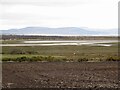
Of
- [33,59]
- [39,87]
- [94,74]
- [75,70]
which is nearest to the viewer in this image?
[39,87]

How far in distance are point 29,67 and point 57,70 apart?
2.94m

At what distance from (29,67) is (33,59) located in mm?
6937

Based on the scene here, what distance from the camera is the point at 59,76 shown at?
25.8 meters

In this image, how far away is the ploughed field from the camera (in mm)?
22047

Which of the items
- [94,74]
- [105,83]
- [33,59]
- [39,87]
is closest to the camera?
[39,87]

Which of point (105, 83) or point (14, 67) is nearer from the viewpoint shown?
point (105, 83)

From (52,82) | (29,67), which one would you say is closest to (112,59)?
(29,67)

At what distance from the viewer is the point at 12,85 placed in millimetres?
21828

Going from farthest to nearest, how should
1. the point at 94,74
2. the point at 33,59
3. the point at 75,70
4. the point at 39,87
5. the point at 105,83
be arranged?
the point at 33,59
the point at 75,70
the point at 94,74
the point at 105,83
the point at 39,87

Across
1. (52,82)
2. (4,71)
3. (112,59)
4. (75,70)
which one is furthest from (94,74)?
(112,59)

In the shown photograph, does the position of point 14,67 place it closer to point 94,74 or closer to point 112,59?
point 94,74

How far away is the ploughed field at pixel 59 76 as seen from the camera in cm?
2205

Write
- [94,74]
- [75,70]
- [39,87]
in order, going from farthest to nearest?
[75,70], [94,74], [39,87]

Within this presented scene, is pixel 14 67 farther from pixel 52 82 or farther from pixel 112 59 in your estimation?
pixel 112 59
